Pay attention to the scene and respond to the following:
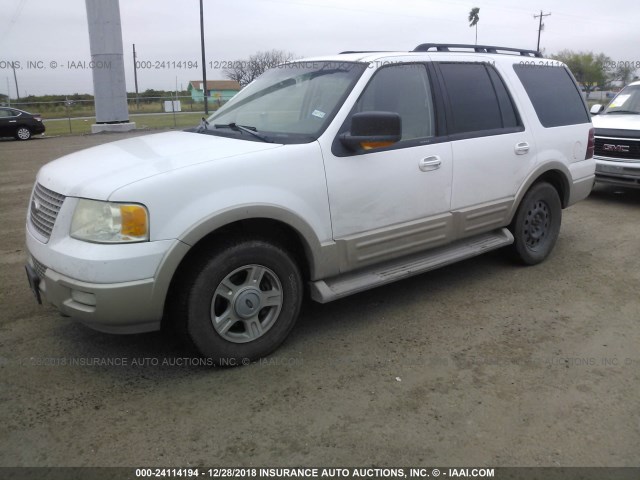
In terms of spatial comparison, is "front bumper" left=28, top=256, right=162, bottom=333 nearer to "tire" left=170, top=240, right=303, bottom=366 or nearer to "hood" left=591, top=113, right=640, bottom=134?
"tire" left=170, top=240, right=303, bottom=366

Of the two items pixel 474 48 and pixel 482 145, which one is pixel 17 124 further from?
pixel 482 145

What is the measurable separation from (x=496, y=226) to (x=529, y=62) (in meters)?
1.67

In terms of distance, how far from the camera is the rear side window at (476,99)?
4289 millimetres

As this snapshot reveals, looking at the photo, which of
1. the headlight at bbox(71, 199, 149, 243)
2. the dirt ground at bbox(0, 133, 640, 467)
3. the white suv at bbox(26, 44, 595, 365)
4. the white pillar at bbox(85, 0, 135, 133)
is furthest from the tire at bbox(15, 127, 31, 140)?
the headlight at bbox(71, 199, 149, 243)

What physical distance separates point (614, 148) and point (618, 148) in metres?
0.06

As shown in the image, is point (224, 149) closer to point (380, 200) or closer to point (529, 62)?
point (380, 200)

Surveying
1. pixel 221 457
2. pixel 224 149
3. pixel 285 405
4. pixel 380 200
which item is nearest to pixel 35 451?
pixel 221 457

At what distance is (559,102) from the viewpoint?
17.1 feet

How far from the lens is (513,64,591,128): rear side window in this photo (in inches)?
195

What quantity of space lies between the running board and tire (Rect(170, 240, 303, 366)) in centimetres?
22

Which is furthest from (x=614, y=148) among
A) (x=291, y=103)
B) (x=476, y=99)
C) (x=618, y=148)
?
(x=291, y=103)

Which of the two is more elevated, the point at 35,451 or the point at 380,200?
the point at 380,200

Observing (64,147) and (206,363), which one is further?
(64,147)

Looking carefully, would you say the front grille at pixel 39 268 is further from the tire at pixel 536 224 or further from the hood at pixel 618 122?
the hood at pixel 618 122
